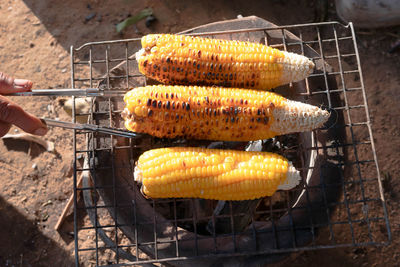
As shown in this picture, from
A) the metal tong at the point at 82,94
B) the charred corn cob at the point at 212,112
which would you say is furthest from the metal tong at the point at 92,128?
the charred corn cob at the point at 212,112

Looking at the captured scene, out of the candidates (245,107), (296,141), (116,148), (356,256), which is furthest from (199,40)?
(356,256)

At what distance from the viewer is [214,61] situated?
2.47 metres

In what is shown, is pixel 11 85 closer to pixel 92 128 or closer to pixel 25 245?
pixel 92 128

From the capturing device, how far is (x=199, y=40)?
253 centimetres

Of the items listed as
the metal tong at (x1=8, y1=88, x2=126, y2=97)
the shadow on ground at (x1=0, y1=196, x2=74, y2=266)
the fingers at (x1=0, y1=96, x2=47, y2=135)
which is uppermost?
the metal tong at (x1=8, y1=88, x2=126, y2=97)

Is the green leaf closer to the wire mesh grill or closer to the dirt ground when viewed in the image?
the dirt ground

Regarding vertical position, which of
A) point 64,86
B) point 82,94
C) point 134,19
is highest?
point 134,19

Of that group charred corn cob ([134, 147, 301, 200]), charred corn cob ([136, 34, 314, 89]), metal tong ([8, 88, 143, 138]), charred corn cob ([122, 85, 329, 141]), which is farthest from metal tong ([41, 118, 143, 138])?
charred corn cob ([136, 34, 314, 89])

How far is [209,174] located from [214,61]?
81cm

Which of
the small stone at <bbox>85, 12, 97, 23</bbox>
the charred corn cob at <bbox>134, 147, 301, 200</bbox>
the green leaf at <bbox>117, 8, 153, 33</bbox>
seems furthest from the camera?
the small stone at <bbox>85, 12, 97, 23</bbox>

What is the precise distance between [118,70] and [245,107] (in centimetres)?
119

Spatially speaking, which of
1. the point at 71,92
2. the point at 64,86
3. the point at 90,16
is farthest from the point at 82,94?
the point at 90,16

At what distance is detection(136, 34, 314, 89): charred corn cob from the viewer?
8.09ft

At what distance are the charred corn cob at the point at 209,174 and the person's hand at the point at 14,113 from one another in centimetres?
84
